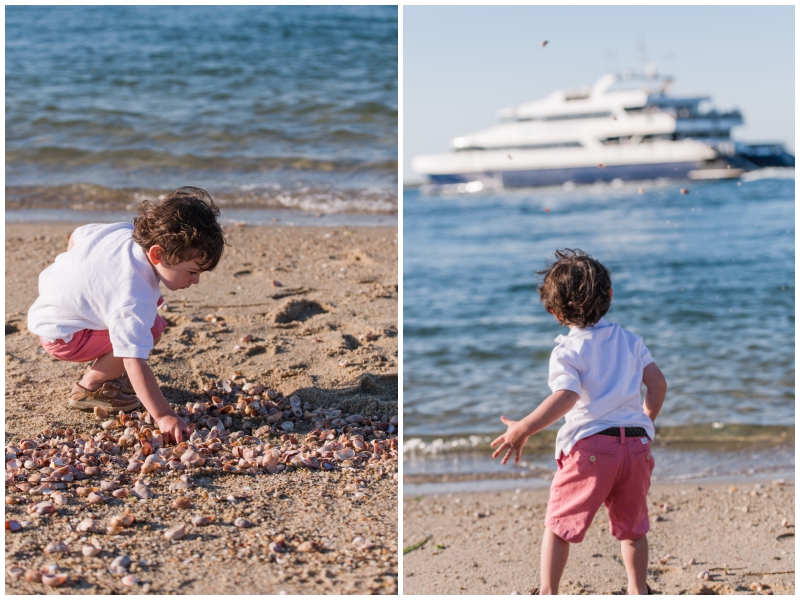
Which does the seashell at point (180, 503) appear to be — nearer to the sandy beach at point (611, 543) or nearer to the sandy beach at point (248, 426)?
the sandy beach at point (248, 426)

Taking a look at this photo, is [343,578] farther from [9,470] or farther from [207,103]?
[207,103]

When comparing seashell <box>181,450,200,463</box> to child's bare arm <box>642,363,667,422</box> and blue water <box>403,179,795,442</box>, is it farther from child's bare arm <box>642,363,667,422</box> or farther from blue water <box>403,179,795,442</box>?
child's bare arm <box>642,363,667,422</box>

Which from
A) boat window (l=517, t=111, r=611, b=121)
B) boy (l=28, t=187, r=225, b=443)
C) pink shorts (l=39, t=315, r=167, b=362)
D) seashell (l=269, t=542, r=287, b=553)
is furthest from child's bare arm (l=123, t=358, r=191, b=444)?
boat window (l=517, t=111, r=611, b=121)

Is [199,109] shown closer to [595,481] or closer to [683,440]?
[683,440]

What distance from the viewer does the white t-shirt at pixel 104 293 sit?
2.87 meters

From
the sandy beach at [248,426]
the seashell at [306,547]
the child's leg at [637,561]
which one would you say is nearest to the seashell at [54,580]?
the sandy beach at [248,426]

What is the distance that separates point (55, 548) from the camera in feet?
7.09

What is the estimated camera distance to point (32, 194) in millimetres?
7641

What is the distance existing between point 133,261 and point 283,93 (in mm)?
8994

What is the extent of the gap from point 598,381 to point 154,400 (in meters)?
1.61

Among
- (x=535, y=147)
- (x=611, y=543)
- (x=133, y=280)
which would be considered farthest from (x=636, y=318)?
(x=535, y=147)

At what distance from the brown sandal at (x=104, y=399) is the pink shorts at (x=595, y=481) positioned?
179 centimetres

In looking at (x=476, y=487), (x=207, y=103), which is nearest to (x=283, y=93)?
(x=207, y=103)

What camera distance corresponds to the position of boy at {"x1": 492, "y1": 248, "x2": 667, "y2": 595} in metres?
2.38
